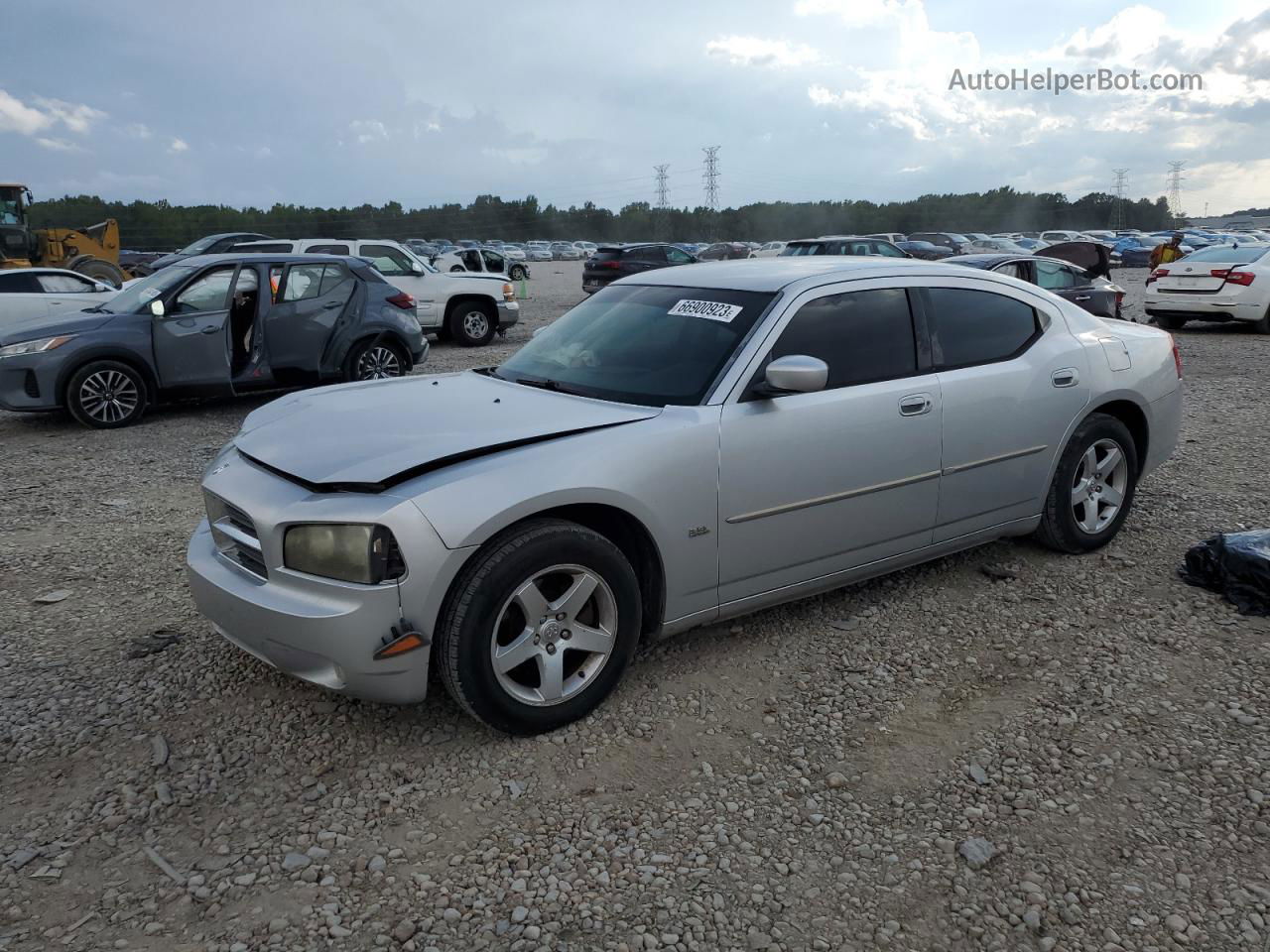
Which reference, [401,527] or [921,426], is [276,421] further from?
[921,426]

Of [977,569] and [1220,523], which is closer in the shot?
[977,569]

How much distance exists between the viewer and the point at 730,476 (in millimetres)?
3576

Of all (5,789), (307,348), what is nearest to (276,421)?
(5,789)

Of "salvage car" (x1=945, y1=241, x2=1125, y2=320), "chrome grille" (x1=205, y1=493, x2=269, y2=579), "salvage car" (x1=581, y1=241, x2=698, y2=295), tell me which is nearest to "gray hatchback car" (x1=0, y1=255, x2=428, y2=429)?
"chrome grille" (x1=205, y1=493, x2=269, y2=579)

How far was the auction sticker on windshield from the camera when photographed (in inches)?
155

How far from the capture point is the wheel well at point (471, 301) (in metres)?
15.0

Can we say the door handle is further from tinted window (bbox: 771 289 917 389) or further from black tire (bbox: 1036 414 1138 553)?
black tire (bbox: 1036 414 1138 553)

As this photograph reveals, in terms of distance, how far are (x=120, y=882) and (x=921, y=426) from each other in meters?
3.30

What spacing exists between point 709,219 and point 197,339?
9935 centimetres

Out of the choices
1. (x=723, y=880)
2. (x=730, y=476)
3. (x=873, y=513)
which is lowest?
(x=723, y=880)

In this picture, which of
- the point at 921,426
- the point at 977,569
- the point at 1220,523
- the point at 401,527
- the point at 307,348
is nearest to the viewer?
the point at 401,527

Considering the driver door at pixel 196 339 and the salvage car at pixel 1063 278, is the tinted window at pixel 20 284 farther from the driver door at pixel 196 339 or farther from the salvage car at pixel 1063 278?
the salvage car at pixel 1063 278

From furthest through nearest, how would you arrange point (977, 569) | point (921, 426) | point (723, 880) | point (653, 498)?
1. point (977, 569)
2. point (921, 426)
3. point (653, 498)
4. point (723, 880)

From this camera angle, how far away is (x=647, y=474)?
3.39 m
